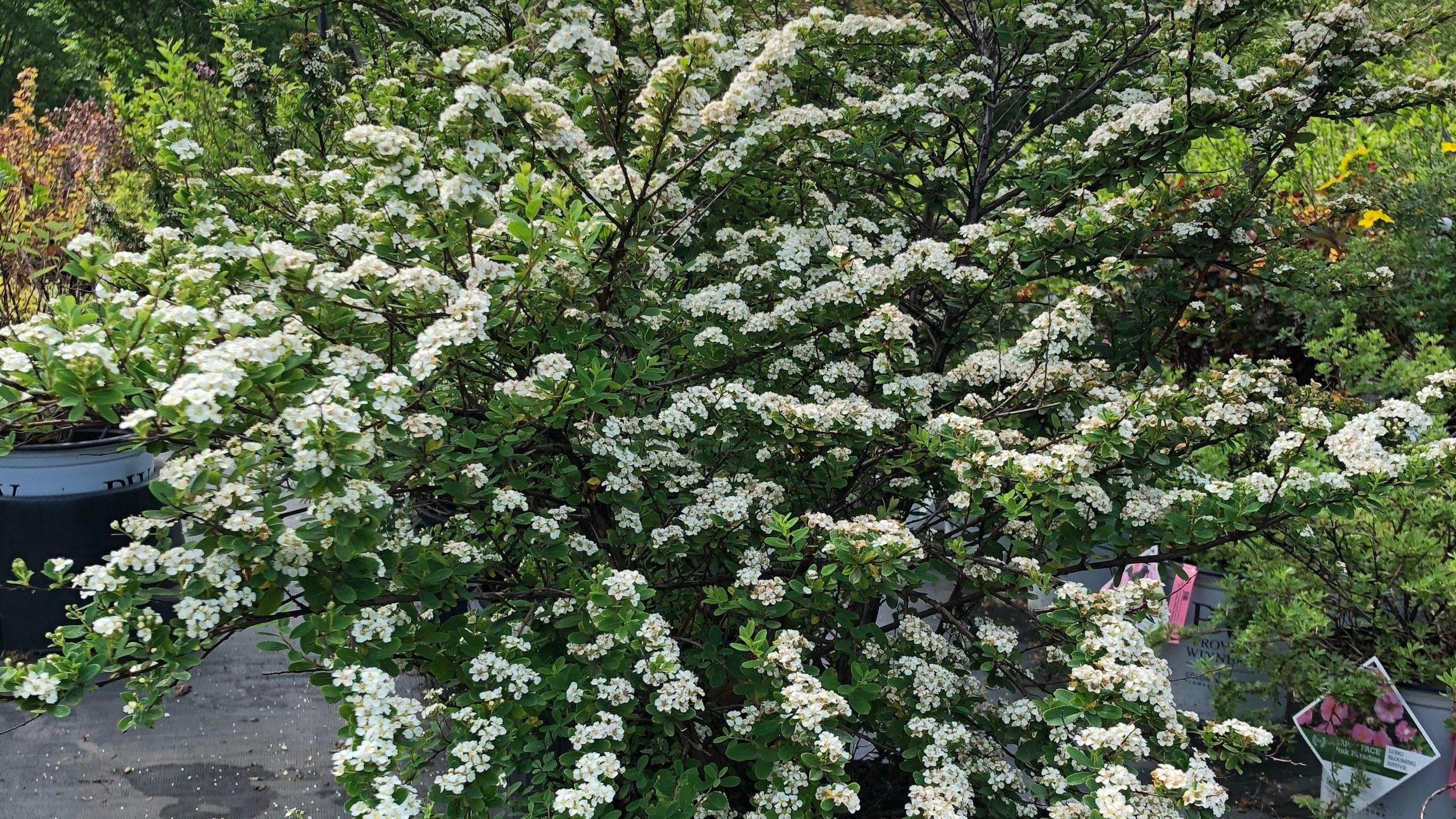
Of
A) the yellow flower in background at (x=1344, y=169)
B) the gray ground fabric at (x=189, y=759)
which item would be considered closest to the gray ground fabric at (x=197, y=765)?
the gray ground fabric at (x=189, y=759)

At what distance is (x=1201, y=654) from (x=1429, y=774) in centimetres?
100

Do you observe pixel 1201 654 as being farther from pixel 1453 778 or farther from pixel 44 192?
pixel 44 192

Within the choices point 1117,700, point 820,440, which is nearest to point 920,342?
point 820,440

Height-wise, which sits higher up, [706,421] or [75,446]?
[706,421]

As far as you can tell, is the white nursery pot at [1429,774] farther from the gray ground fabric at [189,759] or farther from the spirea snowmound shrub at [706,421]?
the gray ground fabric at [189,759]

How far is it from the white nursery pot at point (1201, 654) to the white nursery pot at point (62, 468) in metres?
4.38

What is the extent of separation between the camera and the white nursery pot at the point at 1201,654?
3.81 m

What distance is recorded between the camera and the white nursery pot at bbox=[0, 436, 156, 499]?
415 centimetres

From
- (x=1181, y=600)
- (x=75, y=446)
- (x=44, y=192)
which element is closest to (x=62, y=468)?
(x=75, y=446)

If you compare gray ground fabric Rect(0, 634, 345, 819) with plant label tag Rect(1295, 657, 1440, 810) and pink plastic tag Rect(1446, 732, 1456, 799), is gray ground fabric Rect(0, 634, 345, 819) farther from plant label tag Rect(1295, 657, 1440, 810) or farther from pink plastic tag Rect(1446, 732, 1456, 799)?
pink plastic tag Rect(1446, 732, 1456, 799)

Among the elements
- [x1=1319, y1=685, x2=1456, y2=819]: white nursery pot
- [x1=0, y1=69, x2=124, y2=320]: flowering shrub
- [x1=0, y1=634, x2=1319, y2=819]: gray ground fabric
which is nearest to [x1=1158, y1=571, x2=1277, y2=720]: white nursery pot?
[x1=0, y1=634, x2=1319, y2=819]: gray ground fabric

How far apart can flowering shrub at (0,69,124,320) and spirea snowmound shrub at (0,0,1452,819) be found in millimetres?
1103

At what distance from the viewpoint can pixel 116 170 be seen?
7355 millimetres

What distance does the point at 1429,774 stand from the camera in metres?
3.02
